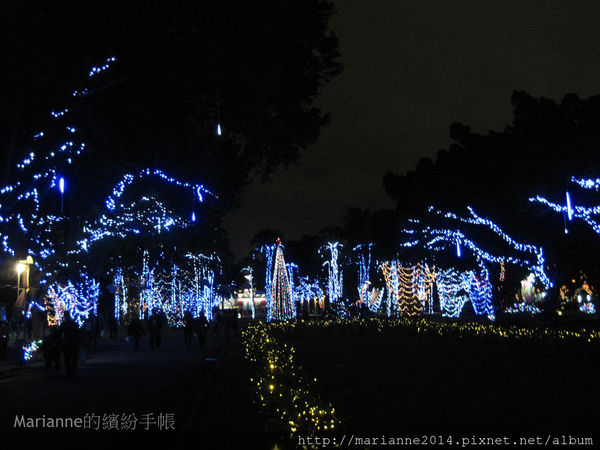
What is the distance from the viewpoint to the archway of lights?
13945 mm

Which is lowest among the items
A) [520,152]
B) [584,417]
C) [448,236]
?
[584,417]

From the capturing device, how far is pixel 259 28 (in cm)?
1298

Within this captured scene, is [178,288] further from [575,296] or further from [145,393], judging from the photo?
[575,296]

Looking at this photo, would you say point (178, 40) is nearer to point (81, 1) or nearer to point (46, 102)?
point (81, 1)

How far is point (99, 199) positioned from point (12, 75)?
6.59 metres

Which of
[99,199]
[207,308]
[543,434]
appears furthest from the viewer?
[207,308]

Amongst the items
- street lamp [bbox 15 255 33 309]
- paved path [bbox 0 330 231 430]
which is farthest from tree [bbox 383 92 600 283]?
street lamp [bbox 15 255 33 309]

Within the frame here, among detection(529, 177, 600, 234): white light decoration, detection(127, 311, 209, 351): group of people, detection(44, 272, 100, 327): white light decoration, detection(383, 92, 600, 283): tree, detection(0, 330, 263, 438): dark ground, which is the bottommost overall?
detection(0, 330, 263, 438): dark ground

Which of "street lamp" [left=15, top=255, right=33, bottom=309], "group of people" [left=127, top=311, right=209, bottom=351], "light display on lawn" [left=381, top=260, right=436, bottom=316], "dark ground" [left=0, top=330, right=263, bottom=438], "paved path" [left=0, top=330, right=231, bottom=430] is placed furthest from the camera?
"light display on lawn" [left=381, top=260, right=436, bottom=316]

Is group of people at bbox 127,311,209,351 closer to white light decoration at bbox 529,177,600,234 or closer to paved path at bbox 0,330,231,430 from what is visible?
paved path at bbox 0,330,231,430

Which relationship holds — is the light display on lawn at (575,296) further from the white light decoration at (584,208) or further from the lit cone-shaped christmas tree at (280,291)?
the lit cone-shaped christmas tree at (280,291)

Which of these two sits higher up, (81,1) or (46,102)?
(81,1)

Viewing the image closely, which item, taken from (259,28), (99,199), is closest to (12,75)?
(259,28)

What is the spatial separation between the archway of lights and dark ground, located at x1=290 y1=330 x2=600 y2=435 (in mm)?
7867
